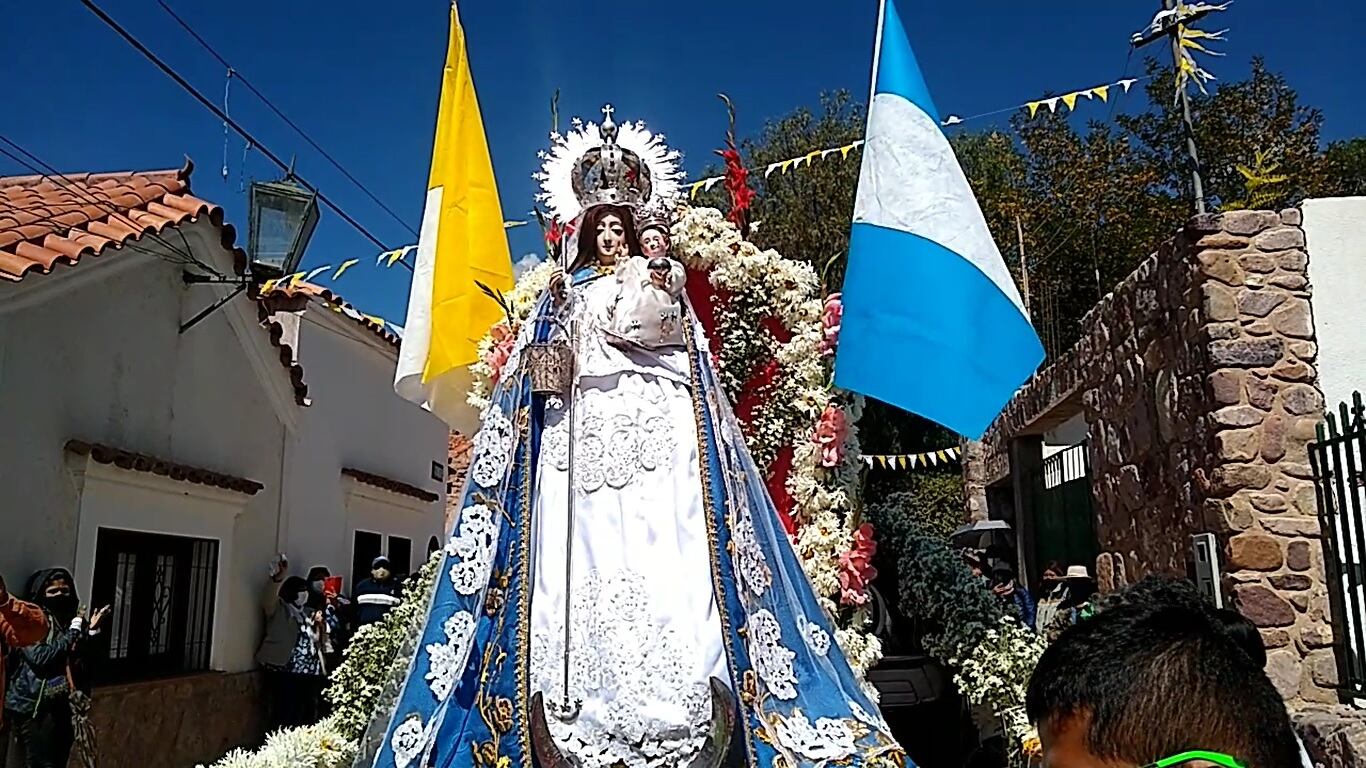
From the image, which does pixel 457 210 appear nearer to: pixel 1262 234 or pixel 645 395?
pixel 645 395

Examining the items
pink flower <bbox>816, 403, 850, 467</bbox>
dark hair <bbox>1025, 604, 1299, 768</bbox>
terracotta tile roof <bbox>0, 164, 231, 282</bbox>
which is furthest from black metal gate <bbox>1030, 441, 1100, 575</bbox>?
dark hair <bbox>1025, 604, 1299, 768</bbox>

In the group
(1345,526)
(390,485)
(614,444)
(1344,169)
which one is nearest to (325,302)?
(390,485)

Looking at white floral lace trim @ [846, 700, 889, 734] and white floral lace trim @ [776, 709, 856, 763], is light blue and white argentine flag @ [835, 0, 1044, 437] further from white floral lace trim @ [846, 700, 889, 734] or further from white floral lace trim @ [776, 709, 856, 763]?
white floral lace trim @ [776, 709, 856, 763]

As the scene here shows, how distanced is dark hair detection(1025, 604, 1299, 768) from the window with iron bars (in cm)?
648

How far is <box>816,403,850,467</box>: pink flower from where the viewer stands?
5.14 metres

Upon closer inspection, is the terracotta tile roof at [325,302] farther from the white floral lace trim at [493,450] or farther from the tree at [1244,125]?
the tree at [1244,125]

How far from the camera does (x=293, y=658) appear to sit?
8.14 m

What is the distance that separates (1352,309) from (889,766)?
3054mm

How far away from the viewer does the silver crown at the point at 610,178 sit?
428cm

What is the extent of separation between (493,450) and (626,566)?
2.43 feet

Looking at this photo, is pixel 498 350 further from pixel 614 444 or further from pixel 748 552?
pixel 748 552

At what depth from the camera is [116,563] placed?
Result: 6.77m

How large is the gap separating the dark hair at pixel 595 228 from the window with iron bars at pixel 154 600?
12.7 feet

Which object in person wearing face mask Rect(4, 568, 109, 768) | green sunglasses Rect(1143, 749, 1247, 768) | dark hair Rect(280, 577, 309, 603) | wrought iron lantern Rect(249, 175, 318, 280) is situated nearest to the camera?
green sunglasses Rect(1143, 749, 1247, 768)
